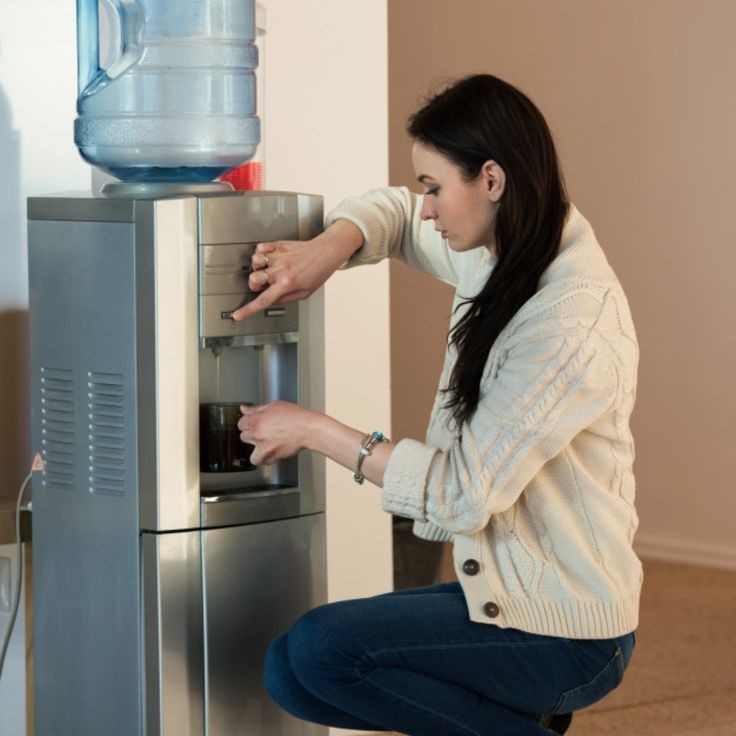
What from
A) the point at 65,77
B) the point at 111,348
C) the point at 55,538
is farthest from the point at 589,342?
the point at 65,77

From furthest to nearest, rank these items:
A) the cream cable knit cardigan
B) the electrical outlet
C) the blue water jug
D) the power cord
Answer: the electrical outlet
the power cord
the blue water jug
the cream cable knit cardigan

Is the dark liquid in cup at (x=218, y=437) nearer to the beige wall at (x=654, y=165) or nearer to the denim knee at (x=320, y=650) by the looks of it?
the denim knee at (x=320, y=650)

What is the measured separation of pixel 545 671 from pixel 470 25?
287cm

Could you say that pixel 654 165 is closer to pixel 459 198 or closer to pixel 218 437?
pixel 459 198

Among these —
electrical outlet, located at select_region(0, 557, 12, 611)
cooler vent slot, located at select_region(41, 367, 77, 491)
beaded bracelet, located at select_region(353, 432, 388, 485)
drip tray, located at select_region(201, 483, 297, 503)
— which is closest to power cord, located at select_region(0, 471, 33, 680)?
electrical outlet, located at select_region(0, 557, 12, 611)

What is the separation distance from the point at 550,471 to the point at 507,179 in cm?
38

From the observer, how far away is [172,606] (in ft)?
6.61

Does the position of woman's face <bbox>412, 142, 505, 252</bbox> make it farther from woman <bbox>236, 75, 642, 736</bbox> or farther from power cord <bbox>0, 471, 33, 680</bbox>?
power cord <bbox>0, 471, 33, 680</bbox>

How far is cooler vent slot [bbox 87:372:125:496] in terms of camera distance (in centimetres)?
201

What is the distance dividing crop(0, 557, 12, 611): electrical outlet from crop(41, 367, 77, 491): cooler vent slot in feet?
1.31

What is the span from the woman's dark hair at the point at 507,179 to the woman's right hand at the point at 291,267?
211 millimetres

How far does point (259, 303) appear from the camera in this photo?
201cm

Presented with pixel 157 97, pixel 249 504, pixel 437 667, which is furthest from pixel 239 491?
pixel 157 97

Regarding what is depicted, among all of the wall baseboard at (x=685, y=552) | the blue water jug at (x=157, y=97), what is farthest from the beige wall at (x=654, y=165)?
the blue water jug at (x=157, y=97)
